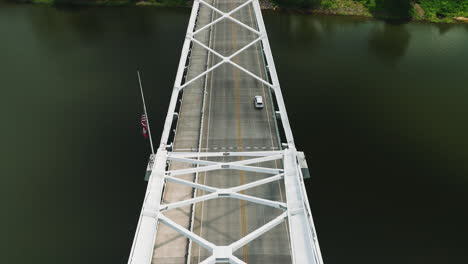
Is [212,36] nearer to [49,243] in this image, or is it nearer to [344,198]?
[344,198]

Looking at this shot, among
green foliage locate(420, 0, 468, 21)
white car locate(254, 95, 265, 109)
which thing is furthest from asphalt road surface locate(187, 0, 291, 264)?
green foliage locate(420, 0, 468, 21)

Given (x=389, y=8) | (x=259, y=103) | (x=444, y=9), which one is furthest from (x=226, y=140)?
(x=444, y=9)

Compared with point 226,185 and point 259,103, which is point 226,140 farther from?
point 259,103

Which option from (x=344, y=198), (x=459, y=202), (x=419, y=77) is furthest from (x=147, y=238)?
(x=419, y=77)

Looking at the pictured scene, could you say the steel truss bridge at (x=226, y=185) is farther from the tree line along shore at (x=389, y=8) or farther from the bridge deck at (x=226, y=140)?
the tree line along shore at (x=389, y=8)

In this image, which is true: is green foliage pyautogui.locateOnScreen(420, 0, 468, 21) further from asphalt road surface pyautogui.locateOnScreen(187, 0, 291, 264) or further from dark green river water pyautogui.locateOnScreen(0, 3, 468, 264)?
asphalt road surface pyautogui.locateOnScreen(187, 0, 291, 264)

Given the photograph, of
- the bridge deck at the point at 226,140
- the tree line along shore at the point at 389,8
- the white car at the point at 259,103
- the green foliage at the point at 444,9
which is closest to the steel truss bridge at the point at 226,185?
the bridge deck at the point at 226,140
